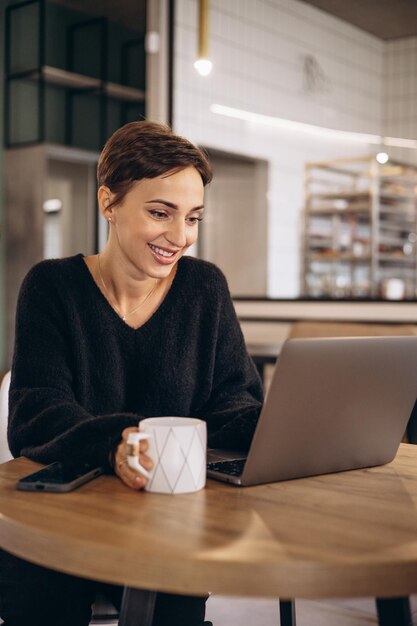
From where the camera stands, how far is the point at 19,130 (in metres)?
5.52

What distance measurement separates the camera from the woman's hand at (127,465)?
0.97 metres

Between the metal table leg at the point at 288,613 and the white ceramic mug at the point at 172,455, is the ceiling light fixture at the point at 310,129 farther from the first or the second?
the white ceramic mug at the point at 172,455

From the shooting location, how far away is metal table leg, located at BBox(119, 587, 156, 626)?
2.89 feet

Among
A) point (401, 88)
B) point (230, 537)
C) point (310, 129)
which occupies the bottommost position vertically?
point (230, 537)

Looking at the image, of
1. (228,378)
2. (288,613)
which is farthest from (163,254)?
(288,613)

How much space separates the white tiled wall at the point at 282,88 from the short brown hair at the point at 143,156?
3.31 meters

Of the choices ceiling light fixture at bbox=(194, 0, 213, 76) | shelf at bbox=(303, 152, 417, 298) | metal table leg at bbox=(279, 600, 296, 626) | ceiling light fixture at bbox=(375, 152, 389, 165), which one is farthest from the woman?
ceiling light fixture at bbox=(375, 152, 389, 165)

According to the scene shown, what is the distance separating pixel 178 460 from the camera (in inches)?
38.0

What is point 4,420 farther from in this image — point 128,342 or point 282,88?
point 282,88

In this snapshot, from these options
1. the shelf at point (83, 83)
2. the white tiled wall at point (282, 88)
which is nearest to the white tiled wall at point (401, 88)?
the white tiled wall at point (282, 88)

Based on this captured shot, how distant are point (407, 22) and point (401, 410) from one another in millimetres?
5555

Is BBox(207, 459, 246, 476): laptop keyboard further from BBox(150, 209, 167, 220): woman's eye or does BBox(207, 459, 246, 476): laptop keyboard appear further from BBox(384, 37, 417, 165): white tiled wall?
BBox(384, 37, 417, 165): white tiled wall

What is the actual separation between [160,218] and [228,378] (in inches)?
13.2

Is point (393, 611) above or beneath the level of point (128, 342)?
beneath
